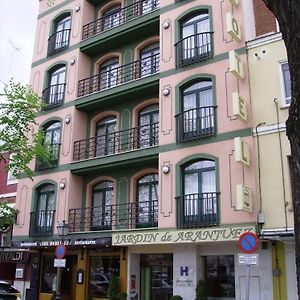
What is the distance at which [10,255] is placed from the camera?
79.6ft

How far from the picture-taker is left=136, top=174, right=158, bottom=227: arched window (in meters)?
18.7

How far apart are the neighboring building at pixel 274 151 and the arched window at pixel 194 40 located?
2.01 meters

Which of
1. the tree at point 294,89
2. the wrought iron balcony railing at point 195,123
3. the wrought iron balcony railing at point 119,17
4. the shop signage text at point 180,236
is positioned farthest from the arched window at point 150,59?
the tree at point 294,89

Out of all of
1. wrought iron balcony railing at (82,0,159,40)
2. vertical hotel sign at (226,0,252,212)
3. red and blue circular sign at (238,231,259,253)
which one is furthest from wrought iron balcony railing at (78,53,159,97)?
red and blue circular sign at (238,231,259,253)

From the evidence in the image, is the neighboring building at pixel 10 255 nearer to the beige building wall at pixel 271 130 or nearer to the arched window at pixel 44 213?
the arched window at pixel 44 213

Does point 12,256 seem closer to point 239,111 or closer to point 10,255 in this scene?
point 10,255

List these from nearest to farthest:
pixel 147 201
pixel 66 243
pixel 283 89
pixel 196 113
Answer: pixel 283 89 < pixel 196 113 < pixel 147 201 < pixel 66 243

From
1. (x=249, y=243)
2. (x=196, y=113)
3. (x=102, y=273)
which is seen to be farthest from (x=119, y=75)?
(x=249, y=243)

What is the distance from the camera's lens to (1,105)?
18.0m

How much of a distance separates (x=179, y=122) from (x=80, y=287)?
862cm

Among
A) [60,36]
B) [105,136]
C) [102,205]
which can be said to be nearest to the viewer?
[102,205]

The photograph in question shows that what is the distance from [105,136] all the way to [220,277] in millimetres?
8357

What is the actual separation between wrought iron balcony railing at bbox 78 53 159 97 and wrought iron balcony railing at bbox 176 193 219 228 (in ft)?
20.5

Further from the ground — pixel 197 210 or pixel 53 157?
pixel 53 157
